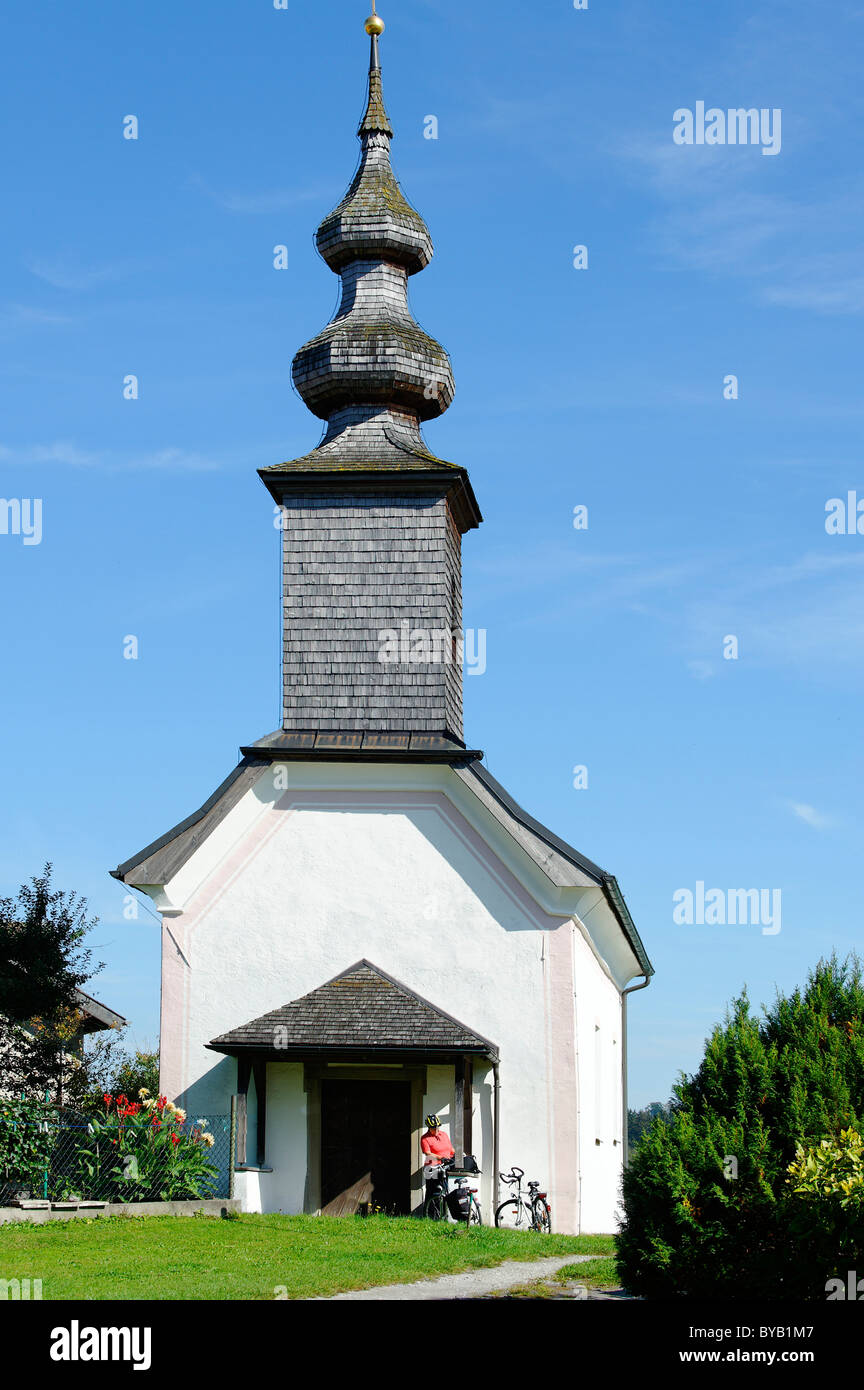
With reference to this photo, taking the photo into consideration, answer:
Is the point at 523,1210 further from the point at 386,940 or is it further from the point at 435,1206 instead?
the point at 386,940

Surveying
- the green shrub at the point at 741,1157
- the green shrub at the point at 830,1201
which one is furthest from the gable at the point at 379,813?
the green shrub at the point at 830,1201

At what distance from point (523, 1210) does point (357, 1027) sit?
10.9ft

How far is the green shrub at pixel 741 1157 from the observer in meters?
10.4

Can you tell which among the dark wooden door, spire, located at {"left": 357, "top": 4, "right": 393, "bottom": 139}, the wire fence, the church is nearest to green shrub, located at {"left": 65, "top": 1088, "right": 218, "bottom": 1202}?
the wire fence

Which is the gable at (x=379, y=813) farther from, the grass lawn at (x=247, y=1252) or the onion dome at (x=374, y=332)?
the onion dome at (x=374, y=332)

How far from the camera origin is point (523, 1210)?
810 inches

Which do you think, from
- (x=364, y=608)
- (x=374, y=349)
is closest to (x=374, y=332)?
(x=374, y=349)

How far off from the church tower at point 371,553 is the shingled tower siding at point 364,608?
0.02 m

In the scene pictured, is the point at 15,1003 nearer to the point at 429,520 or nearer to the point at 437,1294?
the point at 429,520

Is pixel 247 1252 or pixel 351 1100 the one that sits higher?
pixel 351 1100

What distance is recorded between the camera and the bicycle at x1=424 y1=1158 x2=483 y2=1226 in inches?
742

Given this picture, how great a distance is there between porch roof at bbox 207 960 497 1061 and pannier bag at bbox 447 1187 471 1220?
6.15 ft
